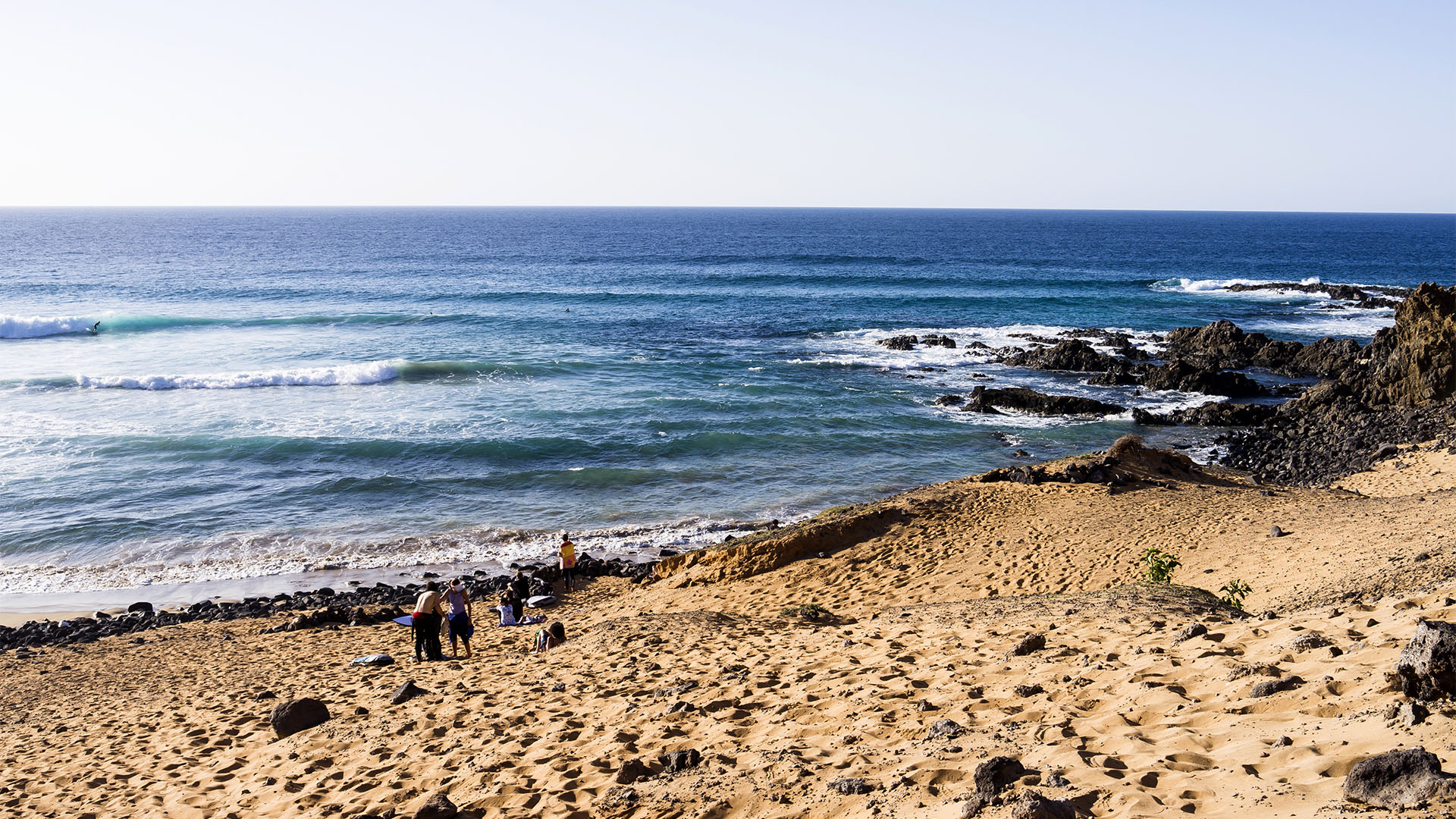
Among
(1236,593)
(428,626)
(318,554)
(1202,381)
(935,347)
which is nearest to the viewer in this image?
(1236,593)

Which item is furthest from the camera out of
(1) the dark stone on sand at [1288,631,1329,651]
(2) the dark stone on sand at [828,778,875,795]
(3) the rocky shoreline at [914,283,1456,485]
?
(3) the rocky shoreline at [914,283,1456,485]

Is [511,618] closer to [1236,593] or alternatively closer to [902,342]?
[1236,593]

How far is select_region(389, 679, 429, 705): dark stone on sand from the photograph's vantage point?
9398 millimetres

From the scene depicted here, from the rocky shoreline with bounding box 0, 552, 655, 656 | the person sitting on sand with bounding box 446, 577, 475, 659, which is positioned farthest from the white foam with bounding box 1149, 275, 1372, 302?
the person sitting on sand with bounding box 446, 577, 475, 659

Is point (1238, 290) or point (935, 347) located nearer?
point (935, 347)

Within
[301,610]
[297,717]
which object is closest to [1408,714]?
[297,717]

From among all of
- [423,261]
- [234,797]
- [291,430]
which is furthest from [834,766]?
[423,261]

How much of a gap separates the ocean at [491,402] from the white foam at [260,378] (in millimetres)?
140

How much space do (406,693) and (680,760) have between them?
424 centimetres

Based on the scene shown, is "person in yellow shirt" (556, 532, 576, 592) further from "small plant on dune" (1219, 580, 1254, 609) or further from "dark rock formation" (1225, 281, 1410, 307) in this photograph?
"dark rock formation" (1225, 281, 1410, 307)

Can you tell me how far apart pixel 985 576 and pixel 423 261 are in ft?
242

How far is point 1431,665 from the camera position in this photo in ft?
17.0

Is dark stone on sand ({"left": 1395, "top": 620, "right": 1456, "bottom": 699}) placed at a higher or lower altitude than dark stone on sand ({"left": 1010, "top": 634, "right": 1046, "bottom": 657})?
higher

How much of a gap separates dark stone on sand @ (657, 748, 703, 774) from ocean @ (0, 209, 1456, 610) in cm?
1189
